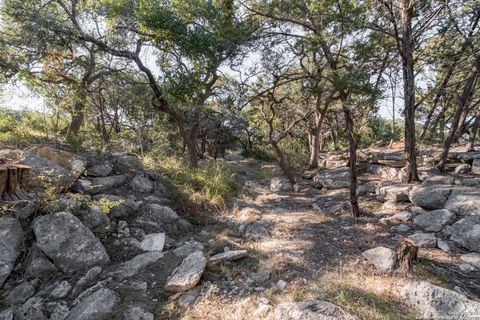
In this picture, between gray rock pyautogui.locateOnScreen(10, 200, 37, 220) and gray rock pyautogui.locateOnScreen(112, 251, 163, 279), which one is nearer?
gray rock pyautogui.locateOnScreen(112, 251, 163, 279)

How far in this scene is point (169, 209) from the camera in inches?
158

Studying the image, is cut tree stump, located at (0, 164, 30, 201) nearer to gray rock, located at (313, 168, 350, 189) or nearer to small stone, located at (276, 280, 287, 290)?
small stone, located at (276, 280, 287, 290)

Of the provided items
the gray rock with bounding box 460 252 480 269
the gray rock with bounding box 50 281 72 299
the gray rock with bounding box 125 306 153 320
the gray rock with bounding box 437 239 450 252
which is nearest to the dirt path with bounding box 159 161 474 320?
the gray rock with bounding box 125 306 153 320

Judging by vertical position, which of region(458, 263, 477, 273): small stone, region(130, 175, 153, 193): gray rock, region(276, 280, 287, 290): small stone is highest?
region(130, 175, 153, 193): gray rock

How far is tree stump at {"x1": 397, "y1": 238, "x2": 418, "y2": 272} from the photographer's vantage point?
8.34 feet

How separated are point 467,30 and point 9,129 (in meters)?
8.97

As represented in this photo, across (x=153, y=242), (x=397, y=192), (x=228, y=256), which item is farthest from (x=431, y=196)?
(x=153, y=242)

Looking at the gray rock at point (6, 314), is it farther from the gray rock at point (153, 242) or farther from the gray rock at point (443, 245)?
the gray rock at point (443, 245)

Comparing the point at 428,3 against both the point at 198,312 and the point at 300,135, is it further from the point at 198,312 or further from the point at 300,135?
the point at 300,135

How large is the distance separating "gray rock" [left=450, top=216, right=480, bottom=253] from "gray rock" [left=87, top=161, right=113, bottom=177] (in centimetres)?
516

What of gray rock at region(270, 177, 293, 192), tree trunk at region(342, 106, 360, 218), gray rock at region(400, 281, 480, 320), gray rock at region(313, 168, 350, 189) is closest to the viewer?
gray rock at region(400, 281, 480, 320)

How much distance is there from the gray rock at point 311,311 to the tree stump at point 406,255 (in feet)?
3.26

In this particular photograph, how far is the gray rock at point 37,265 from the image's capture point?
247cm

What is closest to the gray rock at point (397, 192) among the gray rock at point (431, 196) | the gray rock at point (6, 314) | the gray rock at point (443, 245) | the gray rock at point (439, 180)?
the gray rock at point (431, 196)
